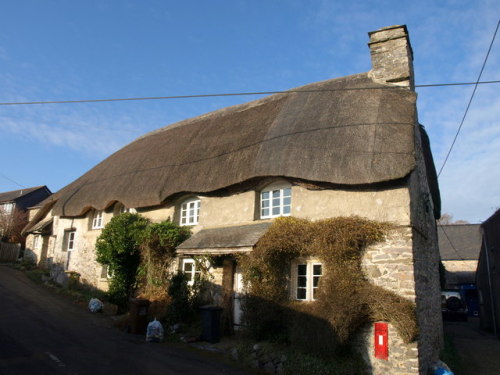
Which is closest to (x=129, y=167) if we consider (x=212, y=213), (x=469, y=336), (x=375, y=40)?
(x=212, y=213)

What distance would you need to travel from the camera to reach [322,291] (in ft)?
27.7

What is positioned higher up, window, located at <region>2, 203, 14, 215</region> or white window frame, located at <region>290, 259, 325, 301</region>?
window, located at <region>2, 203, 14, 215</region>

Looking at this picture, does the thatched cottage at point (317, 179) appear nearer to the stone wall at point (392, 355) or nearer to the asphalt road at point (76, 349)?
the stone wall at point (392, 355)

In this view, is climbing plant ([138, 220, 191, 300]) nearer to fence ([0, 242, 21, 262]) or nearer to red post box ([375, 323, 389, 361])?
red post box ([375, 323, 389, 361])

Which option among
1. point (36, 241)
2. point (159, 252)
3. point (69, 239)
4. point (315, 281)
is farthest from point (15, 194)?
point (315, 281)

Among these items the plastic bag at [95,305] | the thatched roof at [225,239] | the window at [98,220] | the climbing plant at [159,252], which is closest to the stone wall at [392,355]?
the thatched roof at [225,239]

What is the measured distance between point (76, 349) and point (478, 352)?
487 inches

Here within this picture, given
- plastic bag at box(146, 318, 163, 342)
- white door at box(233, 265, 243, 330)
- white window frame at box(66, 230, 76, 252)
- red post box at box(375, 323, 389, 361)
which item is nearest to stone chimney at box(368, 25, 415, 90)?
red post box at box(375, 323, 389, 361)

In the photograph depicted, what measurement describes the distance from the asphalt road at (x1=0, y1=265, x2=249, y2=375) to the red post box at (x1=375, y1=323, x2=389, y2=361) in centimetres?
281

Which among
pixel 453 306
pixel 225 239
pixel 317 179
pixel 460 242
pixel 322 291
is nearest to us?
pixel 322 291

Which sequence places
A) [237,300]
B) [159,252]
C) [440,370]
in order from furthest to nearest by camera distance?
[159,252]
[237,300]
[440,370]

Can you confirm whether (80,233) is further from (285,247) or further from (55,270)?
(285,247)

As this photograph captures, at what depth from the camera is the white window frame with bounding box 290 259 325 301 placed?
30.3 feet

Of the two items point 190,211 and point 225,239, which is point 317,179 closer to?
point 225,239
